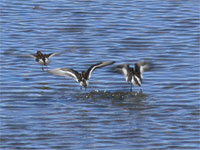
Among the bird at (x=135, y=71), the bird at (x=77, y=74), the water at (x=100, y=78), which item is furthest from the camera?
the bird at (x=135, y=71)

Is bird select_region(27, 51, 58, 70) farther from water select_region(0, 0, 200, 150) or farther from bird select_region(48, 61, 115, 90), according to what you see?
bird select_region(48, 61, 115, 90)

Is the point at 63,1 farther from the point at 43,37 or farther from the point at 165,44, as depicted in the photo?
the point at 165,44

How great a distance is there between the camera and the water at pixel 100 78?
35.4ft

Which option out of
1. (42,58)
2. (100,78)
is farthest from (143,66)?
(42,58)

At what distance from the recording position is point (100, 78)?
14.2 m

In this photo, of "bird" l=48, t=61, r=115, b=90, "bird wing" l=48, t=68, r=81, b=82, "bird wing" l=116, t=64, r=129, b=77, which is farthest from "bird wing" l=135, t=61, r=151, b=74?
"bird wing" l=48, t=68, r=81, b=82

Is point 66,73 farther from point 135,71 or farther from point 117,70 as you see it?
point 135,71

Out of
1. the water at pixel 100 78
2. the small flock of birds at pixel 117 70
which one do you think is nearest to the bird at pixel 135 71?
the small flock of birds at pixel 117 70

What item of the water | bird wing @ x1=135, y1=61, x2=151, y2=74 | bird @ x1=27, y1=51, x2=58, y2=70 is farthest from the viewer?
bird @ x1=27, y1=51, x2=58, y2=70

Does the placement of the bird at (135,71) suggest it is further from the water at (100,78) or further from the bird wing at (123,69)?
the water at (100,78)

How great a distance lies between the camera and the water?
10.8m

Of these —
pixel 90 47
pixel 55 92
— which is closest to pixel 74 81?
pixel 55 92

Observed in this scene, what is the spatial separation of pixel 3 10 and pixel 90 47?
16.1 feet

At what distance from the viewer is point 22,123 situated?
11.3 m
